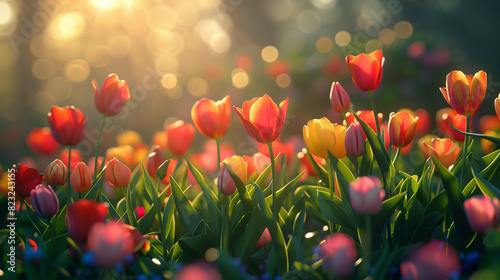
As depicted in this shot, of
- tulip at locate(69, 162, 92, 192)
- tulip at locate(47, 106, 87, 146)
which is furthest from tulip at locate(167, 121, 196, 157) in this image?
tulip at locate(69, 162, 92, 192)

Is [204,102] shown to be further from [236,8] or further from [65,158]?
[236,8]

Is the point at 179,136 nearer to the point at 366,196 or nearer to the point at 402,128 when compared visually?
the point at 402,128

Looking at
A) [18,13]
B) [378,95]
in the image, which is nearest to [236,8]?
[18,13]

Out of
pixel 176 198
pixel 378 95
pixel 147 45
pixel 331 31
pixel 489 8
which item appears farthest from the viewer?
pixel 331 31

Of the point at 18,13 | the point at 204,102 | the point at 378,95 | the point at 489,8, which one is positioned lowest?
the point at 378,95

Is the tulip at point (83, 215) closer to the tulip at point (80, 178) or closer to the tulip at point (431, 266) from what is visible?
the tulip at point (80, 178)

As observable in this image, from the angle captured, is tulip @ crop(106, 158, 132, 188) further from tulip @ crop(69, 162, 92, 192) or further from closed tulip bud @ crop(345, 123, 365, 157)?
closed tulip bud @ crop(345, 123, 365, 157)
